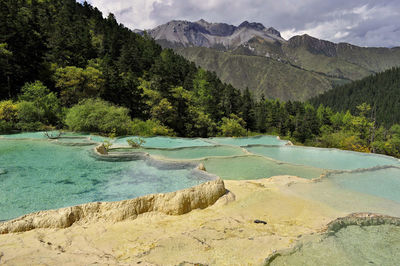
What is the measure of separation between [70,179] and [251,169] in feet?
25.2

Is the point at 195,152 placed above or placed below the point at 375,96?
below

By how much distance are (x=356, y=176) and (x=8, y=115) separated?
70.1ft

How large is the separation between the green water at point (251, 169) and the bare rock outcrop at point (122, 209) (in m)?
3.25

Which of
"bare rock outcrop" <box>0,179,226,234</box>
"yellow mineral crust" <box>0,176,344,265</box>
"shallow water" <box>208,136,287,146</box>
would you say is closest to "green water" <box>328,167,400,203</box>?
"yellow mineral crust" <box>0,176,344,265</box>

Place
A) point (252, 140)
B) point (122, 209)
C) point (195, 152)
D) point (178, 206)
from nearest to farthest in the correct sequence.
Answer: point (122, 209)
point (178, 206)
point (195, 152)
point (252, 140)

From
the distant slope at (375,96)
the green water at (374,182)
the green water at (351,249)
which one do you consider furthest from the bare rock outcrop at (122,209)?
the distant slope at (375,96)

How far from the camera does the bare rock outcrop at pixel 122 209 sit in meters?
4.62

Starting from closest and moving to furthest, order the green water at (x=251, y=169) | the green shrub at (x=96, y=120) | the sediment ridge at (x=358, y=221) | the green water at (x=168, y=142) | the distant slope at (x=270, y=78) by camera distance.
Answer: the sediment ridge at (x=358, y=221), the green water at (x=251, y=169), the green water at (x=168, y=142), the green shrub at (x=96, y=120), the distant slope at (x=270, y=78)

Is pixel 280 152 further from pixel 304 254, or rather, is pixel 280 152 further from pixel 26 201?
pixel 26 201

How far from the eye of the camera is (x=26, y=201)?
576cm

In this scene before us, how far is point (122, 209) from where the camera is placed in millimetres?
5340

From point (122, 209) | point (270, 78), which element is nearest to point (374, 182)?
point (122, 209)

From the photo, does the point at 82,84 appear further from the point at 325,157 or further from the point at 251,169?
the point at 325,157

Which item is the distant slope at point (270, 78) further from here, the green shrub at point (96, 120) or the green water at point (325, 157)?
the green shrub at point (96, 120)
